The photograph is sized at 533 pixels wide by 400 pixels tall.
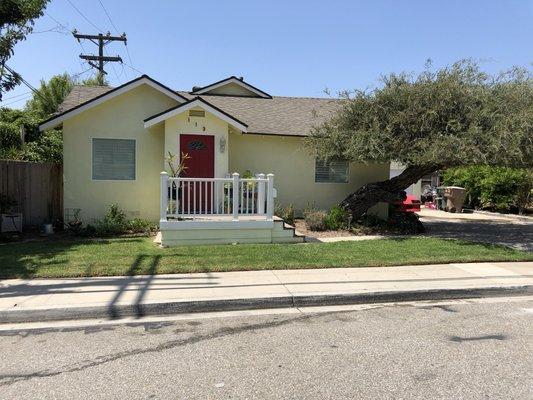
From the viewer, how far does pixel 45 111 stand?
3403 centimetres

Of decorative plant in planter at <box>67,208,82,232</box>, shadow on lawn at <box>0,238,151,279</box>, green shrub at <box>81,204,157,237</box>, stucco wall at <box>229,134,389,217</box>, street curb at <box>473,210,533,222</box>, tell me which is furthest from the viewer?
street curb at <box>473,210,533,222</box>

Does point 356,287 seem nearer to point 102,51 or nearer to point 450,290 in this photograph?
→ point 450,290

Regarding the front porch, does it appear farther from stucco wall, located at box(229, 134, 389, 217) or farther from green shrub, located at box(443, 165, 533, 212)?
green shrub, located at box(443, 165, 533, 212)

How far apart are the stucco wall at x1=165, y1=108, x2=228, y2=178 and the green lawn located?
10.2 feet

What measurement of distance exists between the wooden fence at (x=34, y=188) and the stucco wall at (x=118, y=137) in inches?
44.3

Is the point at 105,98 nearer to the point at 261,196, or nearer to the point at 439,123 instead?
the point at 261,196

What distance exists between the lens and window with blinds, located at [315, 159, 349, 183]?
14.9 m

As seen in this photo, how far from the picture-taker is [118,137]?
513 inches

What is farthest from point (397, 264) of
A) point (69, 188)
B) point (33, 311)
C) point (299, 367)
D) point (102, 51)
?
point (102, 51)

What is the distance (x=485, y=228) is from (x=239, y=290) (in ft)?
35.0

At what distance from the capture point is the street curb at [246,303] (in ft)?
19.3

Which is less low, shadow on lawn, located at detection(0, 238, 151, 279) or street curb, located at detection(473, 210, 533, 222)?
street curb, located at detection(473, 210, 533, 222)

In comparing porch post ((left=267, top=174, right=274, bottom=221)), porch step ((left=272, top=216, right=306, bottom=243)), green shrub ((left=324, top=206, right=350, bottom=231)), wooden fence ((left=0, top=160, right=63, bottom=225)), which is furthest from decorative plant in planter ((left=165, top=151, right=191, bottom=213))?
green shrub ((left=324, top=206, right=350, bottom=231))

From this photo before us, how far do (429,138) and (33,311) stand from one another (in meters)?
8.95
